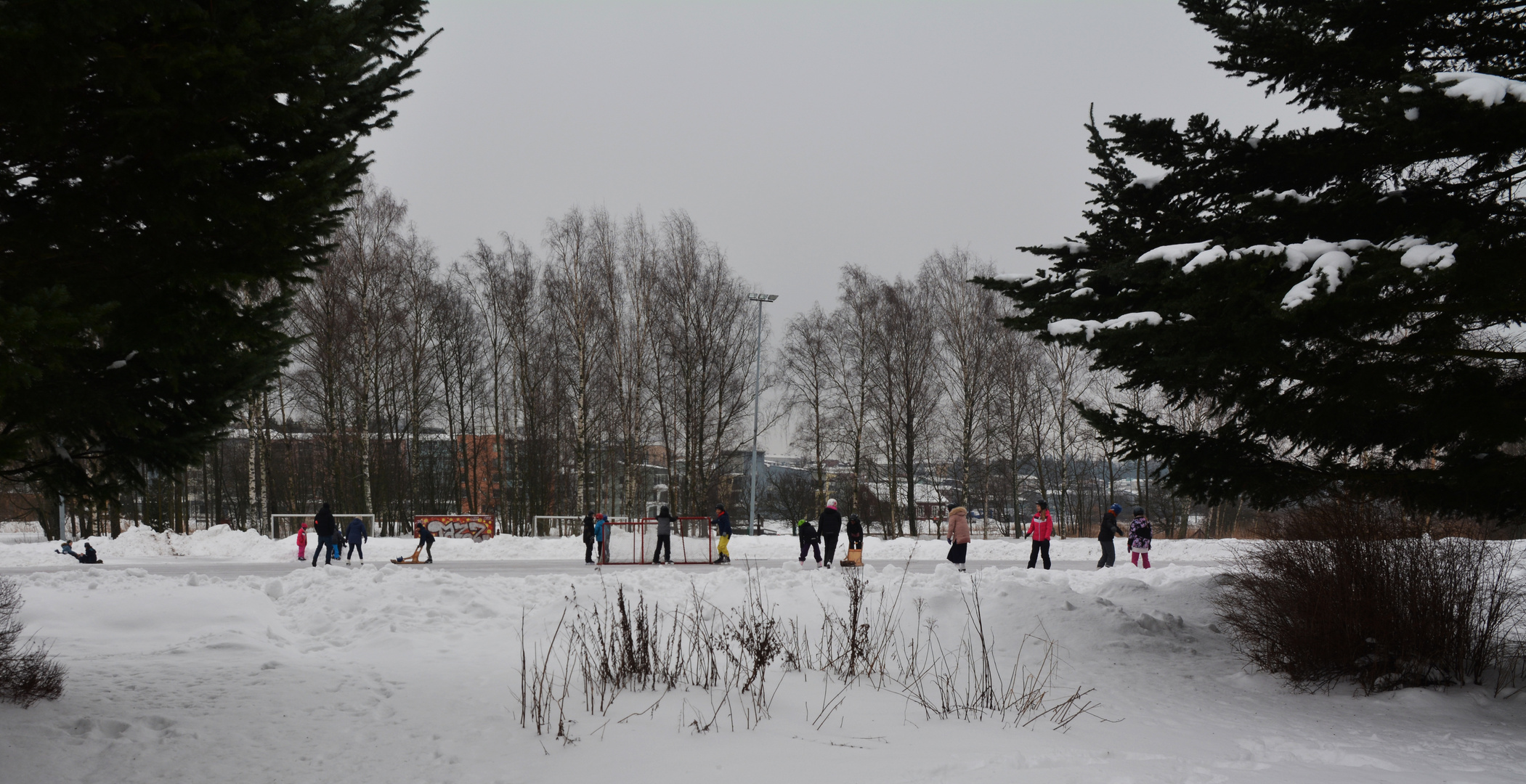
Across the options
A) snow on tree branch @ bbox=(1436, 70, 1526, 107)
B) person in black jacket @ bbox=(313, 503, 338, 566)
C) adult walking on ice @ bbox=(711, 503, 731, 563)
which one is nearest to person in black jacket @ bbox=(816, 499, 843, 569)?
adult walking on ice @ bbox=(711, 503, 731, 563)

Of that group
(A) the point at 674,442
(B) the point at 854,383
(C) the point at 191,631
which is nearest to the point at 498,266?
(A) the point at 674,442

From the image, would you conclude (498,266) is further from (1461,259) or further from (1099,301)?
(1461,259)

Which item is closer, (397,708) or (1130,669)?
(397,708)

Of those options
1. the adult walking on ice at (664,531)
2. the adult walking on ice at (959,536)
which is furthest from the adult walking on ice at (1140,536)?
the adult walking on ice at (664,531)

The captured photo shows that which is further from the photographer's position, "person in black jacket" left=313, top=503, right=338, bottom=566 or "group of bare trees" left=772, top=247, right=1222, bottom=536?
"group of bare trees" left=772, top=247, right=1222, bottom=536

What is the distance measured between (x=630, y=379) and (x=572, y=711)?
24.7 meters

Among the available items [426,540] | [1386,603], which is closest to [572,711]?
[1386,603]

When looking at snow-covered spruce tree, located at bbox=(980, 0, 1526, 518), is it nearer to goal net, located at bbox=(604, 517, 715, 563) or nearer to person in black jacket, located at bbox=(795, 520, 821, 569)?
person in black jacket, located at bbox=(795, 520, 821, 569)

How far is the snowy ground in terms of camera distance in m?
4.80

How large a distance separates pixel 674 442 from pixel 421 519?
9340 millimetres

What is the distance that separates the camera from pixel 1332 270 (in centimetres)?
545

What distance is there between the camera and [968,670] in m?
7.60

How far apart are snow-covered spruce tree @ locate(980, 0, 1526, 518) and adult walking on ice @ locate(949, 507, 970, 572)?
700cm

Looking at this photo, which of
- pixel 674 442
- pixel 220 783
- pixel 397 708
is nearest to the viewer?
pixel 220 783
